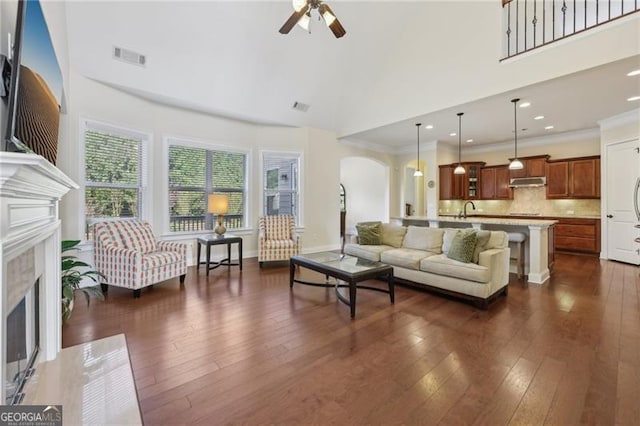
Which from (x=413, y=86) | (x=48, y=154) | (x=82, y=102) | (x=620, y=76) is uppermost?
(x=413, y=86)

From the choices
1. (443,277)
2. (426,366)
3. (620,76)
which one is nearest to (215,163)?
(443,277)

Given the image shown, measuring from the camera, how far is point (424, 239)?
14.3 feet

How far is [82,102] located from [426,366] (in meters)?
5.18

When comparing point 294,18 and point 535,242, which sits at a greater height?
point 294,18

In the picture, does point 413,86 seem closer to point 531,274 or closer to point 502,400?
point 531,274

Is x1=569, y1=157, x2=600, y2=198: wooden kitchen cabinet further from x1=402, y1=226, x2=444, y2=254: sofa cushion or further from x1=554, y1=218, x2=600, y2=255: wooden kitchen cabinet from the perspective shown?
x1=402, y1=226, x2=444, y2=254: sofa cushion

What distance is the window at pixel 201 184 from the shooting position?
16.9 feet

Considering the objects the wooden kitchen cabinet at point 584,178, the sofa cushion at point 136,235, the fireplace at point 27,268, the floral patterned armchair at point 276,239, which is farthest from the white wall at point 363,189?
the fireplace at point 27,268

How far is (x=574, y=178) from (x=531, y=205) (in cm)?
115

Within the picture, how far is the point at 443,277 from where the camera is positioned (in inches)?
139

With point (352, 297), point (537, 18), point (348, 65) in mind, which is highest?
point (537, 18)

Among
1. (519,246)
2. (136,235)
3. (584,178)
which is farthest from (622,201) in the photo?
(136,235)

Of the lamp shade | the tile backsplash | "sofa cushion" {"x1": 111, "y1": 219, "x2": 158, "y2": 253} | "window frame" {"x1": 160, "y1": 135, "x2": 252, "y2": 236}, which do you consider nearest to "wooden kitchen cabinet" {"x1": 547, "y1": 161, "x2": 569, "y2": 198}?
the tile backsplash

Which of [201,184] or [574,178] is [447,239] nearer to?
[201,184]
